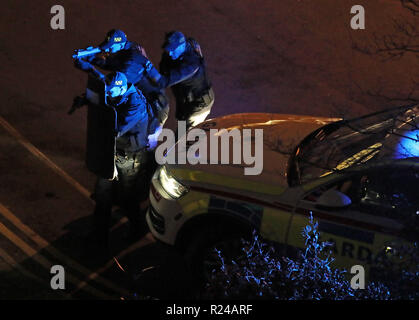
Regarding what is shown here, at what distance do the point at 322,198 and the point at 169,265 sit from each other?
2.05m

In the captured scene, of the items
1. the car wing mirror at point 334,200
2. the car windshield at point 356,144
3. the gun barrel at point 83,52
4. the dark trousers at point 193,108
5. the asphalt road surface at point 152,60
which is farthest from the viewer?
the dark trousers at point 193,108

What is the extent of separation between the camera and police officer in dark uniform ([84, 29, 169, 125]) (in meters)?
7.14

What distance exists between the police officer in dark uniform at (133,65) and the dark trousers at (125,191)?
879mm

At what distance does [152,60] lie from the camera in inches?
432

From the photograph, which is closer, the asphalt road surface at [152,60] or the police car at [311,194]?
the police car at [311,194]

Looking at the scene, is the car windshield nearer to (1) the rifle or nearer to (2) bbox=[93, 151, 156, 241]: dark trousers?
(2) bbox=[93, 151, 156, 241]: dark trousers

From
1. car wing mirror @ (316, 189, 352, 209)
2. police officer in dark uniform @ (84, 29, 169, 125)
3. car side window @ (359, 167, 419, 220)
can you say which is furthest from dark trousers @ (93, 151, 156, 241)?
car side window @ (359, 167, 419, 220)

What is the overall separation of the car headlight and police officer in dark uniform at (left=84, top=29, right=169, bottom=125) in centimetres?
141

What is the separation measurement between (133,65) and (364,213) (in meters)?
3.46

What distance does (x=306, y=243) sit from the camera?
4969 mm

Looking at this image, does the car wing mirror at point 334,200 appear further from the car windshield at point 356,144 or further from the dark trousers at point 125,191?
the dark trousers at point 125,191

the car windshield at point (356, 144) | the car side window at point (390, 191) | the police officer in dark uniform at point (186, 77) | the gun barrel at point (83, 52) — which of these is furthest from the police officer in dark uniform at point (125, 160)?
the car side window at point (390, 191)

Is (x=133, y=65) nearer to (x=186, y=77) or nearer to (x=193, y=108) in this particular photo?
(x=186, y=77)

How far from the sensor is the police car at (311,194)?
4.97m
